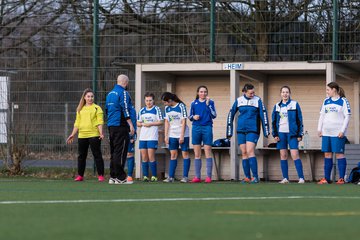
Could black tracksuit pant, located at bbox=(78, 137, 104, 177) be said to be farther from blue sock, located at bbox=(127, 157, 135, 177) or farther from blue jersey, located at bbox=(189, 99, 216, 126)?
blue jersey, located at bbox=(189, 99, 216, 126)

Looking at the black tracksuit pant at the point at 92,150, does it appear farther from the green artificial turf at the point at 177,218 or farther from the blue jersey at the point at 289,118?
the green artificial turf at the point at 177,218

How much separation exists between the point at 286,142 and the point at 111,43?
462 cm

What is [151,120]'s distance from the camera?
1694cm

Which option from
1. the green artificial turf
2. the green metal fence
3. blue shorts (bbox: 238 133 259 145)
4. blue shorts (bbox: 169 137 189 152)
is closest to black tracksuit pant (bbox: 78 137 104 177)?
blue shorts (bbox: 169 137 189 152)

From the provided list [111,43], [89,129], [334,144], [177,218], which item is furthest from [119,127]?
[177,218]

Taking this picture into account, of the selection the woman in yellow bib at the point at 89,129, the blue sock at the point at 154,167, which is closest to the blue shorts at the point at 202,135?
the blue sock at the point at 154,167

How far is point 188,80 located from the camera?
19.2 m

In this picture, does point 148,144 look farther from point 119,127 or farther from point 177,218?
point 177,218

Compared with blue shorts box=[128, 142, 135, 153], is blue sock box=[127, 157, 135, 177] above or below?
below

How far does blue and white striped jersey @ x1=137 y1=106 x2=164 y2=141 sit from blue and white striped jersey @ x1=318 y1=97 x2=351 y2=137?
3101 mm

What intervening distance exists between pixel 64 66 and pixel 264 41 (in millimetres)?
4143

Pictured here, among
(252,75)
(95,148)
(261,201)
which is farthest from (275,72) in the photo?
(261,201)

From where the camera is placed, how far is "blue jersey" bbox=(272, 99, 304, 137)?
16.1 meters

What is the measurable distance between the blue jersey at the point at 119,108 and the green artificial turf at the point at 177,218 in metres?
4.53
